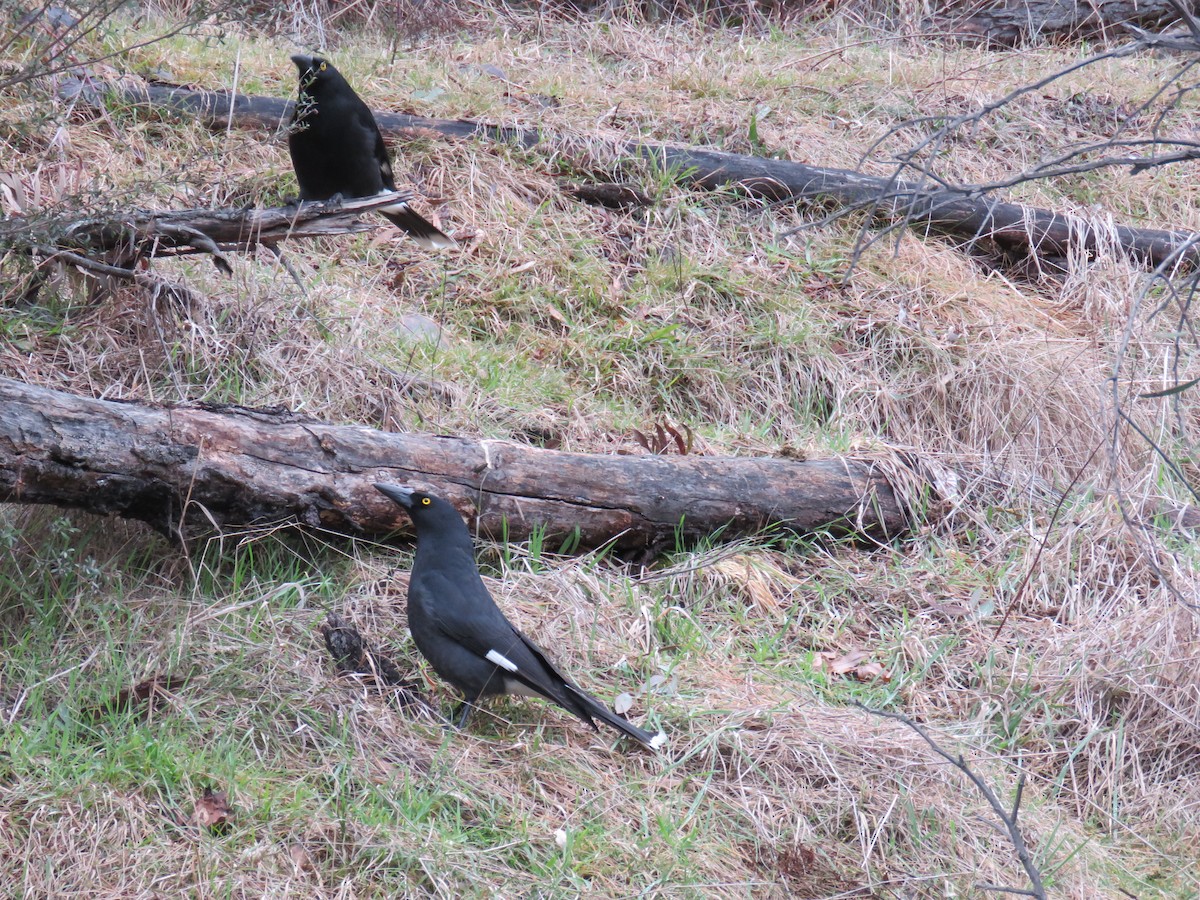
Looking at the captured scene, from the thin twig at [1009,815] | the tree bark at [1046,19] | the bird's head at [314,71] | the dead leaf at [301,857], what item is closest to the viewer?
the thin twig at [1009,815]

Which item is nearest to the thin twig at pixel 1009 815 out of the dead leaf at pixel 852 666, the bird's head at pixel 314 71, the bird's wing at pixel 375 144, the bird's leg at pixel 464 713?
the dead leaf at pixel 852 666

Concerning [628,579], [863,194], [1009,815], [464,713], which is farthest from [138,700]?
[863,194]

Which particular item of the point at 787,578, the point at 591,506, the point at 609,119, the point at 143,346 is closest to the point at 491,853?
the point at 591,506

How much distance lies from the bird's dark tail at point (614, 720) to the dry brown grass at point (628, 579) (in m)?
0.06

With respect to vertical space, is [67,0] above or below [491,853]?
above

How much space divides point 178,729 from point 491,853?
35.0 inches

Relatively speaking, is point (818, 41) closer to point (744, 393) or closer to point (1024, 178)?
point (744, 393)

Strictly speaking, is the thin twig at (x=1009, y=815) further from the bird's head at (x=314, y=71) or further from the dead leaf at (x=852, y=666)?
the bird's head at (x=314, y=71)

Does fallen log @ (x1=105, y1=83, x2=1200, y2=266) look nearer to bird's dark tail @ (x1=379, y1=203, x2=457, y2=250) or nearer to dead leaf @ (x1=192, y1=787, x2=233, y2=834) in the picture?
bird's dark tail @ (x1=379, y1=203, x2=457, y2=250)

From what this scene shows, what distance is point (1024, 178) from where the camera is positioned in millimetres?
2006

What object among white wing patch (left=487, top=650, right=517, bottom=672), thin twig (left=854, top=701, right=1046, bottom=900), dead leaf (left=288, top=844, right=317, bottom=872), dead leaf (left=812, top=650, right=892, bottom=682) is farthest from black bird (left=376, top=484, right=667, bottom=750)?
thin twig (left=854, top=701, right=1046, bottom=900)

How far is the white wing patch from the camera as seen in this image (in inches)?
127

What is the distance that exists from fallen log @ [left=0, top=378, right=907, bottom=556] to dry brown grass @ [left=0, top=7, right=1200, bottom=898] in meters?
0.15

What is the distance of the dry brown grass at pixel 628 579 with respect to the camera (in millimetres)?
2887
